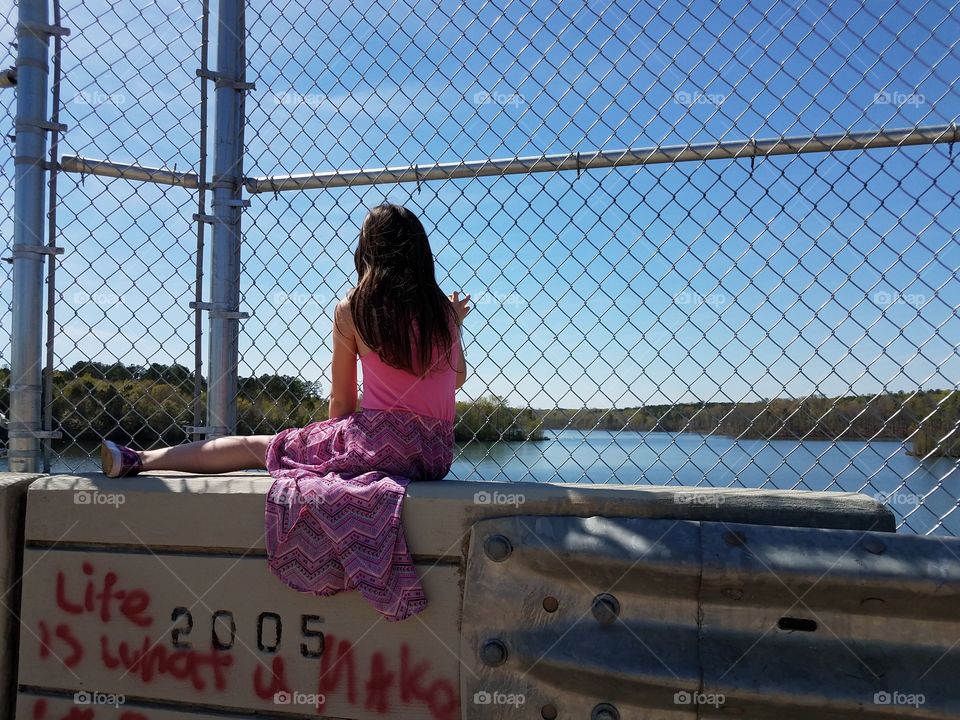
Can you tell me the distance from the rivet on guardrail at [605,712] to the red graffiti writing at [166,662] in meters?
1.04

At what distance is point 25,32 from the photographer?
2.74m

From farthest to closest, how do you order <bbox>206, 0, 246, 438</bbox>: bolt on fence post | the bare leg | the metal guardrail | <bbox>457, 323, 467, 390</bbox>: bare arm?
<bbox>206, 0, 246, 438</bbox>: bolt on fence post, <bbox>457, 323, 467, 390</bbox>: bare arm, the bare leg, the metal guardrail

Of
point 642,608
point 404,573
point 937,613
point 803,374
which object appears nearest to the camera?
point 937,613

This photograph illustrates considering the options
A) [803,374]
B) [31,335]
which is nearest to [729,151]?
[803,374]

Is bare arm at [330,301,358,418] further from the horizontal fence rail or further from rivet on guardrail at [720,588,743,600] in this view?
rivet on guardrail at [720,588,743,600]

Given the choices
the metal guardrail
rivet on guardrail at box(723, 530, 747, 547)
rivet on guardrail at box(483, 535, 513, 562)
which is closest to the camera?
the metal guardrail

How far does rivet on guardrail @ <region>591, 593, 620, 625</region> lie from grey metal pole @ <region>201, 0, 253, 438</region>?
1591 mm

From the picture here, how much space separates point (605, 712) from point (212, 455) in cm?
151

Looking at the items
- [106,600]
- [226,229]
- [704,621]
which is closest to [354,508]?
[106,600]

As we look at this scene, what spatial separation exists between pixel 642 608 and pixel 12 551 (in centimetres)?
198

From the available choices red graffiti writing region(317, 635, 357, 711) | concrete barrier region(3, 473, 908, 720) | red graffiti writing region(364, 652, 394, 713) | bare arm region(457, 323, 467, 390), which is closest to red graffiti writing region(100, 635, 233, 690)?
concrete barrier region(3, 473, 908, 720)

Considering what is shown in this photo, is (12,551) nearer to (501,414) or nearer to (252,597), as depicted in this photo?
(252,597)

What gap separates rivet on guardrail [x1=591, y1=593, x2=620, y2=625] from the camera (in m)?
1.93

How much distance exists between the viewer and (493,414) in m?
2.61
